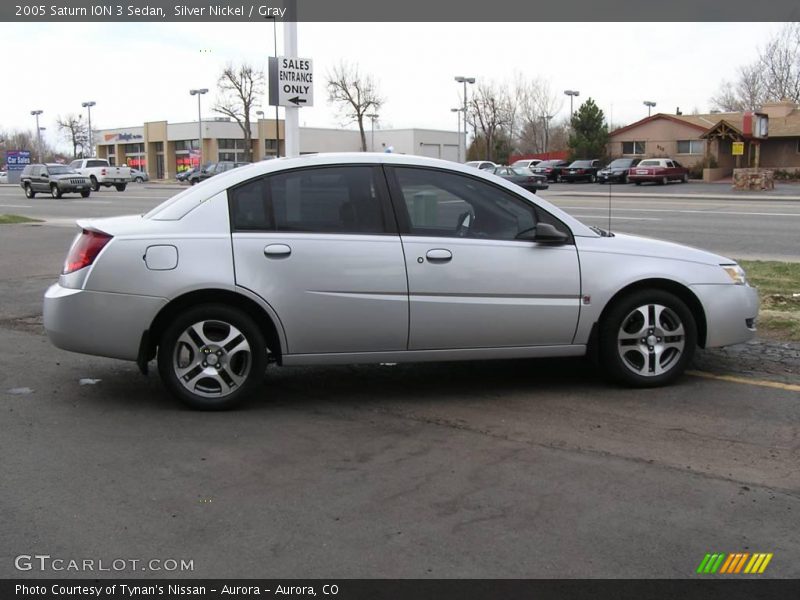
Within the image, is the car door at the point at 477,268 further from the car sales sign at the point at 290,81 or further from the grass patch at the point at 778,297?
the car sales sign at the point at 290,81

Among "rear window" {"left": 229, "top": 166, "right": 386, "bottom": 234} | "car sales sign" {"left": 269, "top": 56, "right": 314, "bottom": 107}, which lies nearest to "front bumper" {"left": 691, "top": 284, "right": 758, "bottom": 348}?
"rear window" {"left": 229, "top": 166, "right": 386, "bottom": 234}

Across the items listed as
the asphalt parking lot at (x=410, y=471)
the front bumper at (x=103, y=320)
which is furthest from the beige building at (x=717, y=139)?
the front bumper at (x=103, y=320)

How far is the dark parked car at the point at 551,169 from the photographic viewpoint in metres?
59.8

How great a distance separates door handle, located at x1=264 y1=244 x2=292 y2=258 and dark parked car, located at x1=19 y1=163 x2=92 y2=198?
3815cm

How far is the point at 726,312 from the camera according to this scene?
19.4 ft

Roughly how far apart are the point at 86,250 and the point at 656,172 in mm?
50899

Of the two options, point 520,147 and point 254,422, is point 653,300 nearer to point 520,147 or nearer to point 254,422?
point 254,422

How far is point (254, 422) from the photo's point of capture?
5270mm

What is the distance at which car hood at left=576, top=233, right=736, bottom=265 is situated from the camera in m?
5.82

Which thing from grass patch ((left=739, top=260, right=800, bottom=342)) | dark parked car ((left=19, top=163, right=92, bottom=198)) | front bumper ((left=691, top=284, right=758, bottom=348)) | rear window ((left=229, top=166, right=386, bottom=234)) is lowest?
grass patch ((left=739, top=260, right=800, bottom=342))

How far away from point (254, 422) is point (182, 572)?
1953 mm

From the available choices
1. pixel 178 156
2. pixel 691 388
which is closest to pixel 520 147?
pixel 178 156

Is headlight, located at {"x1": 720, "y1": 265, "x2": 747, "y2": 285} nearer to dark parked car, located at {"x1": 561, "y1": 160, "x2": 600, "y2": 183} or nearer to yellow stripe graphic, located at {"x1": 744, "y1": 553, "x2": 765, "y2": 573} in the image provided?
yellow stripe graphic, located at {"x1": 744, "y1": 553, "x2": 765, "y2": 573}

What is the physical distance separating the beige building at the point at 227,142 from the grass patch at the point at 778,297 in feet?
239
